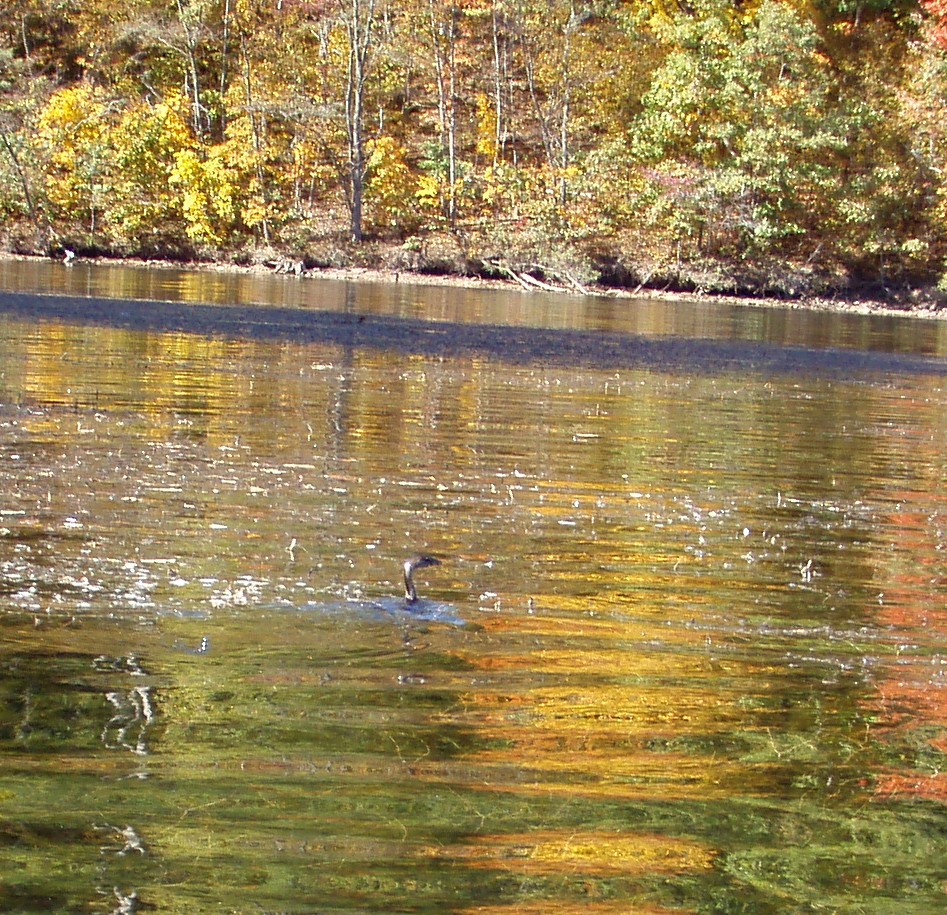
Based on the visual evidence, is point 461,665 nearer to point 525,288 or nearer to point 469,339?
point 469,339

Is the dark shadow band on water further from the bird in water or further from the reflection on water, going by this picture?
the bird in water

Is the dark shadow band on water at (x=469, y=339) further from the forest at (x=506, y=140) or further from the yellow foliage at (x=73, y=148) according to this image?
the yellow foliage at (x=73, y=148)

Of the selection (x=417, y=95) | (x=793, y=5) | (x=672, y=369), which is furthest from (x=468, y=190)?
(x=672, y=369)

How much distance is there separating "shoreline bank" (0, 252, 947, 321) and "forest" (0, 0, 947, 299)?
64 cm

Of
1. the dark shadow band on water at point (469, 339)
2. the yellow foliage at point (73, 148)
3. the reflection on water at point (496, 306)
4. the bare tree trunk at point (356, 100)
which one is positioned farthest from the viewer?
the yellow foliage at point (73, 148)

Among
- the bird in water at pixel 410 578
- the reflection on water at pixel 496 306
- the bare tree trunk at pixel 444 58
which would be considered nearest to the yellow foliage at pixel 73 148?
the reflection on water at pixel 496 306

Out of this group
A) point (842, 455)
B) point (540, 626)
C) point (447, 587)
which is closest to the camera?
point (540, 626)

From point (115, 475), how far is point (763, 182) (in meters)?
39.1

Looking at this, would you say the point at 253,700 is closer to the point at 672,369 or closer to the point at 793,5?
the point at 672,369

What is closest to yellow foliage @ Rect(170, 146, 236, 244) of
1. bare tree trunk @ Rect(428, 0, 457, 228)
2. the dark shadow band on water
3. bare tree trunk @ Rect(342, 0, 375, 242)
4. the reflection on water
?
bare tree trunk @ Rect(342, 0, 375, 242)

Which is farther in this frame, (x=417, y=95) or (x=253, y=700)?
(x=417, y=95)

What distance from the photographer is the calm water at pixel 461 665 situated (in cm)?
397

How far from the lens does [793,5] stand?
5112cm

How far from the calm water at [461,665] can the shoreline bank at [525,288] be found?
30681 mm
